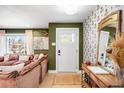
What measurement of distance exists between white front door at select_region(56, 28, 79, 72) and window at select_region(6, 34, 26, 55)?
3.10 metres

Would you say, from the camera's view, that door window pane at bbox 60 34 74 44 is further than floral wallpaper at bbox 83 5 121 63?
Yes

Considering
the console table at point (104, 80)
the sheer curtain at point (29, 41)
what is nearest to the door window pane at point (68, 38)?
the sheer curtain at point (29, 41)

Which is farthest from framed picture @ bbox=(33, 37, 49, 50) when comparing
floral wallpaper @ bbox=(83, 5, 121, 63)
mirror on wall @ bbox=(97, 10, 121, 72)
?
mirror on wall @ bbox=(97, 10, 121, 72)

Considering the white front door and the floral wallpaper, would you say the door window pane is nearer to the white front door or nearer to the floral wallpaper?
the white front door

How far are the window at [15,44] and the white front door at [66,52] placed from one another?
3104mm

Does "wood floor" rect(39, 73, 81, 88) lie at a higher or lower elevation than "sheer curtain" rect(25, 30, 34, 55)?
lower

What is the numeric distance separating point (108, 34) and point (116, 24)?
511 millimetres

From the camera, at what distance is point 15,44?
31.2 feet

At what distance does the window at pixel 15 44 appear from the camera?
9453 millimetres

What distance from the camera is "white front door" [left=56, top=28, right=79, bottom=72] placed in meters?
7.08

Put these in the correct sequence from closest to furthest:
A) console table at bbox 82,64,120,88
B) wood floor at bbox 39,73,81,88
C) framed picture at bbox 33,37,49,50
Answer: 1. console table at bbox 82,64,120,88
2. wood floor at bbox 39,73,81,88
3. framed picture at bbox 33,37,49,50

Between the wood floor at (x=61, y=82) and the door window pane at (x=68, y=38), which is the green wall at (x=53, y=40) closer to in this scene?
the door window pane at (x=68, y=38)
